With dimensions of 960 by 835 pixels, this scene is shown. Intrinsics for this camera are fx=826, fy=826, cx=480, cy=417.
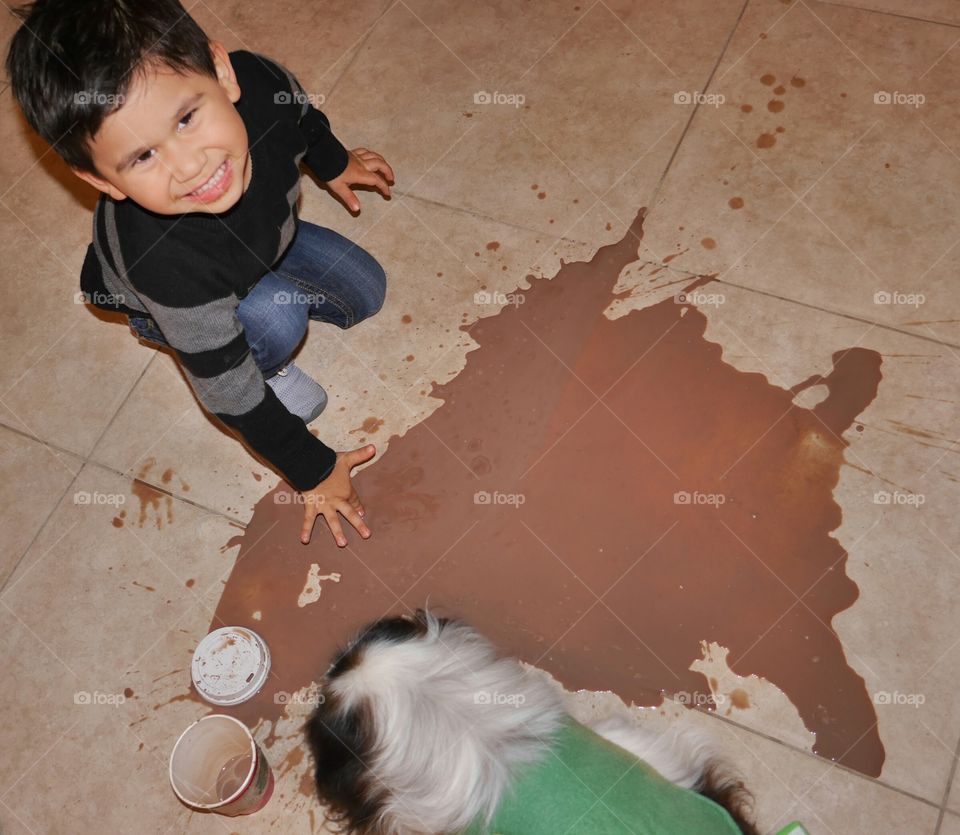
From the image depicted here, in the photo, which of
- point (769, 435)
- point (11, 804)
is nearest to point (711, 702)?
point (769, 435)

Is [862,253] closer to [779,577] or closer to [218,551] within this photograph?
[779,577]

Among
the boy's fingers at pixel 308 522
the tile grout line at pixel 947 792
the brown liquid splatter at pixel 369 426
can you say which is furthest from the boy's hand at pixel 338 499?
the tile grout line at pixel 947 792

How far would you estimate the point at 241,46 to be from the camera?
8.62 feet

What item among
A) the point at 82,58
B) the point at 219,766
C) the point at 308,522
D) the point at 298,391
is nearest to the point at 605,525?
the point at 308,522

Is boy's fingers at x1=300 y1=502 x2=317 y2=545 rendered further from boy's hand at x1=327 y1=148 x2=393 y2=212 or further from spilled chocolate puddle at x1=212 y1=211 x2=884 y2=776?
boy's hand at x1=327 y1=148 x2=393 y2=212

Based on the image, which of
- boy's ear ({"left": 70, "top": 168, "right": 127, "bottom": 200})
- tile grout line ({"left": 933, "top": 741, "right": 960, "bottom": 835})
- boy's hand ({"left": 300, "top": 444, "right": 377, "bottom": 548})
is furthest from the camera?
boy's hand ({"left": 300, "top": 444, "right": 377, "bottom": 548})

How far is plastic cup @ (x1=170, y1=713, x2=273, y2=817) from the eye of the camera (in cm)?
165

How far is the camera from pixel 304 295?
6.53 ft

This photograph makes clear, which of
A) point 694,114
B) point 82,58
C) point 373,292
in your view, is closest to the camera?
point 82,58

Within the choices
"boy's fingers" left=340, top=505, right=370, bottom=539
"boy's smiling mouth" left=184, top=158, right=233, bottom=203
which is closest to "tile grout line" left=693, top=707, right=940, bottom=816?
"boy's fingers" left=340, top=505, right=370, bottom=539

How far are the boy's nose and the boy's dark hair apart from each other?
11 cm

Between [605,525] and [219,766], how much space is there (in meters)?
0.97

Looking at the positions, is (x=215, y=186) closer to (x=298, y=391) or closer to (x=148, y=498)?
(x=298, y=391)

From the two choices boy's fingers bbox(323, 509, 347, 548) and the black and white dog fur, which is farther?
boy's fingers bbox(323, 509, 347, 548)
